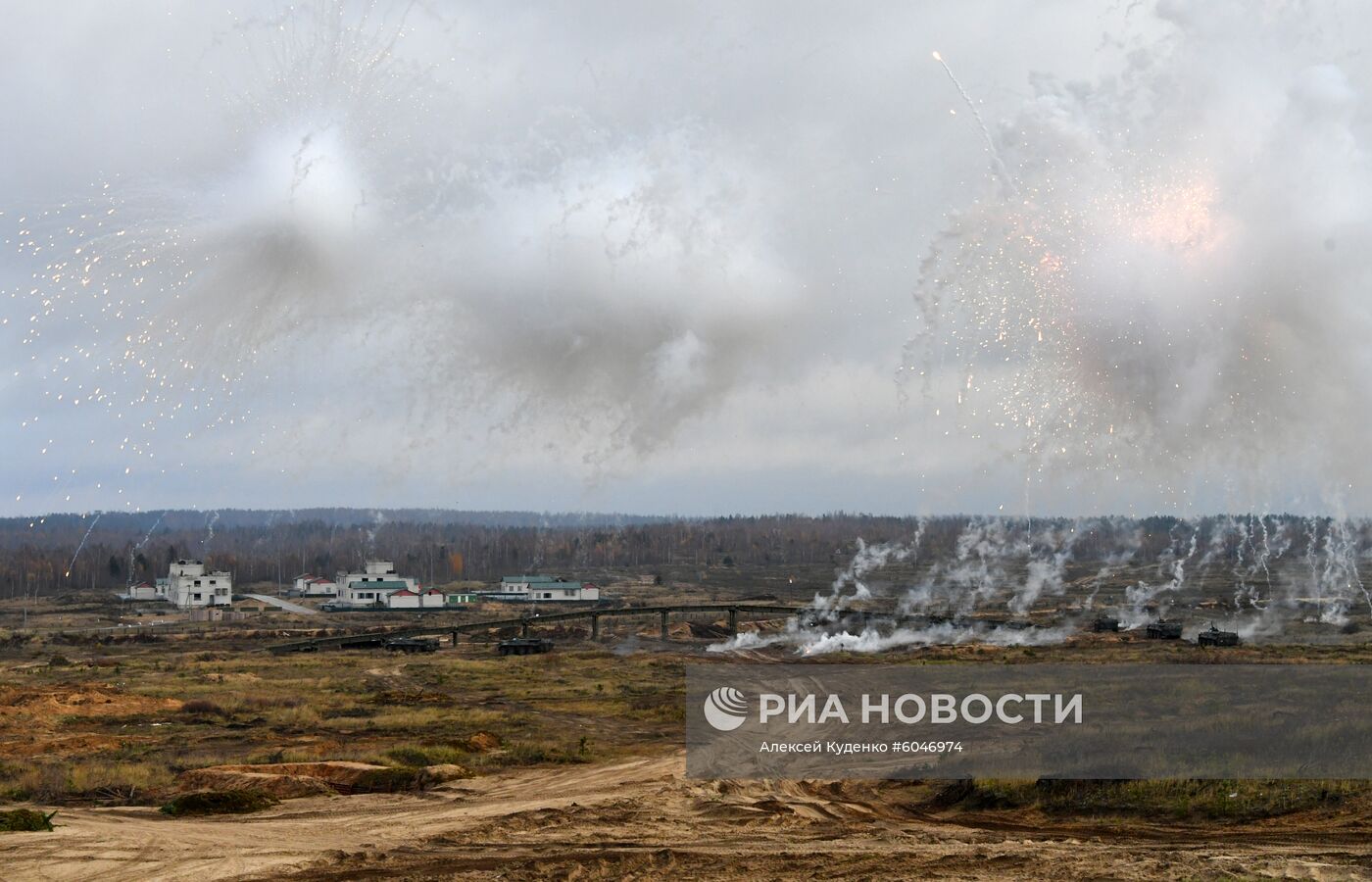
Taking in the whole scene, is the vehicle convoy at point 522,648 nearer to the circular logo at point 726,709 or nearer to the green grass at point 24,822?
the circular logo at point 726,709

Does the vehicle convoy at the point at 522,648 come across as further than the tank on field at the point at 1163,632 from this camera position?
Yes

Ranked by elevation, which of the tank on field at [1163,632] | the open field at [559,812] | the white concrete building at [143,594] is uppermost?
the tank on field at [1163,632]

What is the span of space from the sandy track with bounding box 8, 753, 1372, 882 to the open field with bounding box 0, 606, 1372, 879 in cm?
10

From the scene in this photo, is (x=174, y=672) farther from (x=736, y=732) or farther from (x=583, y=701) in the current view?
(x=736, y=732)

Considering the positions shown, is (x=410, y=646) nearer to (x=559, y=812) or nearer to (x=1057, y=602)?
(x=559, y=812)

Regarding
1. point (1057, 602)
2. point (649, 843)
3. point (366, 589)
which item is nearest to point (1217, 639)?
point (1057, 602)

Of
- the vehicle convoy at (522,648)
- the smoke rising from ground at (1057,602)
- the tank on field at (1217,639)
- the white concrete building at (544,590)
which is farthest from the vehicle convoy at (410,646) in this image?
the tank on field at (1217,639)

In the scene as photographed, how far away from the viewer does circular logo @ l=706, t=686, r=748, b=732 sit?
53550mm

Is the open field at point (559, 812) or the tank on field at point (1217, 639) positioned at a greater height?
the tank on field at point (1217, 639)

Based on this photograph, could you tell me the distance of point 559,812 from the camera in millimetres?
34562

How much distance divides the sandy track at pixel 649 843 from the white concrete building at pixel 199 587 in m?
130

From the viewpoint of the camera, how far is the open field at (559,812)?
93.7 ft

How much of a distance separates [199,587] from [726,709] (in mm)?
118302

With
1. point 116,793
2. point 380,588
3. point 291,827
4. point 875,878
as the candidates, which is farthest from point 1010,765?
point 380,588
